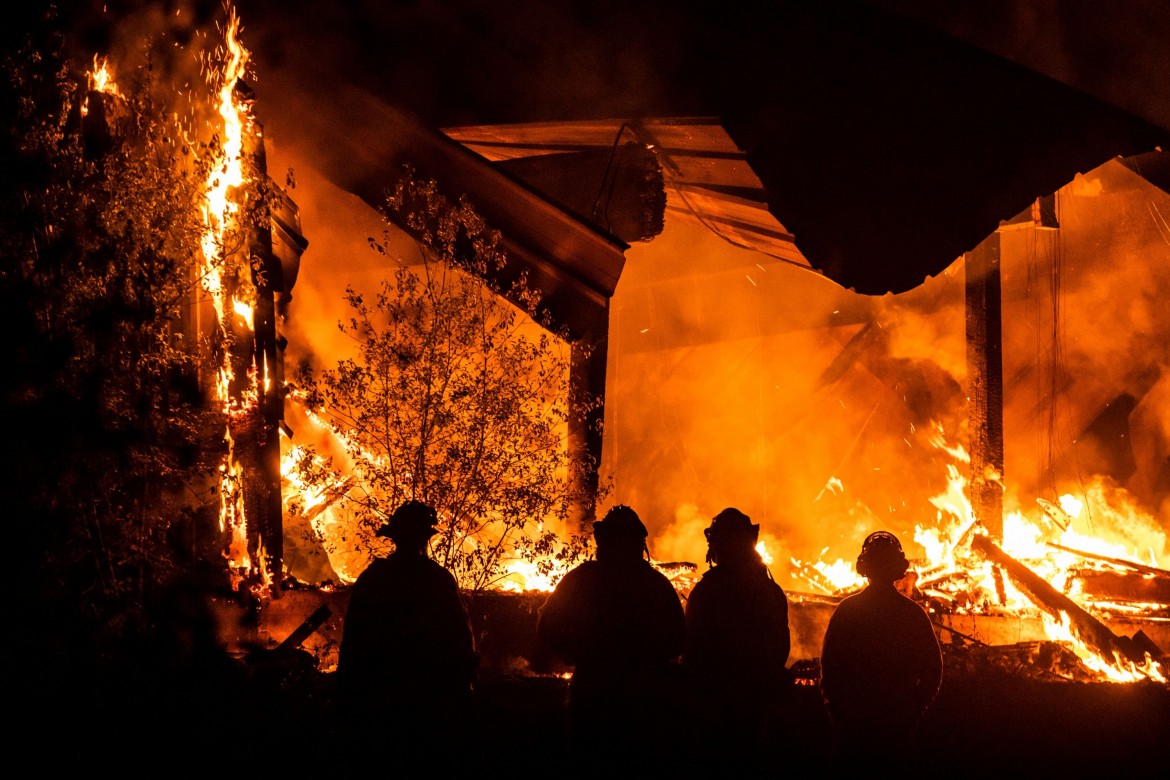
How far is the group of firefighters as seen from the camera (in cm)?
420

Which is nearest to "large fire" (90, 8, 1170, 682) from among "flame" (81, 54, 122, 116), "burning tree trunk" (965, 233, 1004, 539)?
"flame" (81, 54, 122, 116)

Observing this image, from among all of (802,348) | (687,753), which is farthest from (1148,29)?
(687,753)

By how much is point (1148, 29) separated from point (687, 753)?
10936mm

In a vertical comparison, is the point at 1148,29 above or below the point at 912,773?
above

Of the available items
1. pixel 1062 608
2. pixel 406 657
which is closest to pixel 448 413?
pixel 406 657

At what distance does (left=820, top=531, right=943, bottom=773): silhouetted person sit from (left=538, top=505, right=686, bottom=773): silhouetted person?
81 centimetres

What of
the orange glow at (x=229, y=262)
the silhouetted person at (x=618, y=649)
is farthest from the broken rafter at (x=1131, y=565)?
the orange glow at (x=229, y=262)

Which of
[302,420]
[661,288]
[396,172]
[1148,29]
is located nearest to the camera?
[396,172]

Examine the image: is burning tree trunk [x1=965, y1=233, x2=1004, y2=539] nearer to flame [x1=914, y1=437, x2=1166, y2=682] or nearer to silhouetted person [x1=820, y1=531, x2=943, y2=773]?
flame [x1=914, y1=437, x2=1166, y2=682]

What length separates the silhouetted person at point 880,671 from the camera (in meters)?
4.16

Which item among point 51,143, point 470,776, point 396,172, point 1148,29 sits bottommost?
point 470,776

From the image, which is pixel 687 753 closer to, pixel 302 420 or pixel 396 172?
pixel 396 172

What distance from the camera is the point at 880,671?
4.17 m

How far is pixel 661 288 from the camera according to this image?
55.8 ft
